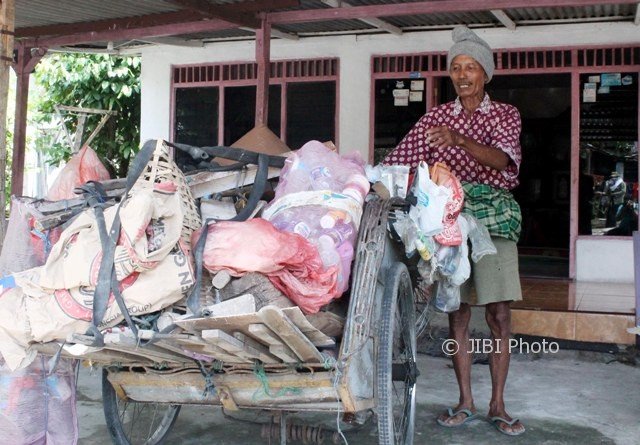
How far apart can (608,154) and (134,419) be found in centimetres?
695

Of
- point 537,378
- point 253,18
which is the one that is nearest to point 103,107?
point 253,18

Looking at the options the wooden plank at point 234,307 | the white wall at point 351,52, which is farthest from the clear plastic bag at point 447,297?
the white wall at point 351,52

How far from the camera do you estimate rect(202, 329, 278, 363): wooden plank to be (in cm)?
254

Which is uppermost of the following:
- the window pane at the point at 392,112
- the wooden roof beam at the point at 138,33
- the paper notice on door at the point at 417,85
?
the wooden roof beam at the point at 138,33

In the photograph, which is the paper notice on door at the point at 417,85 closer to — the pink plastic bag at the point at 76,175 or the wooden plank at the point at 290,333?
the pink plastic bag at the point at 76,175

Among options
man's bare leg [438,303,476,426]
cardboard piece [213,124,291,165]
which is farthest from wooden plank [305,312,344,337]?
cardboard piece [213,124,291,165]

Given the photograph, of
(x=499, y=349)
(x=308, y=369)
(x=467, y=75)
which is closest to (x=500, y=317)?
(x=499, y=349)

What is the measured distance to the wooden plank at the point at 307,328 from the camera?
255 centimetres

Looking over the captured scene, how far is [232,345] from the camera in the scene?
2623 millimetres

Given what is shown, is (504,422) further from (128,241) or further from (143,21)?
(143,21)

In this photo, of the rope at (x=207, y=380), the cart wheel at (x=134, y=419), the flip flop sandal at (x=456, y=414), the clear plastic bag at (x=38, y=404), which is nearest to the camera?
the rope at (x=207, y=380)

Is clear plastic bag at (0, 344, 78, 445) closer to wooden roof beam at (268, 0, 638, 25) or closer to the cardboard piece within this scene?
the cardboard piece

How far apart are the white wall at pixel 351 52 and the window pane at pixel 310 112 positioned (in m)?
0.19

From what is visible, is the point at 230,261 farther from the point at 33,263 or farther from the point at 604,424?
the point at 604,424
